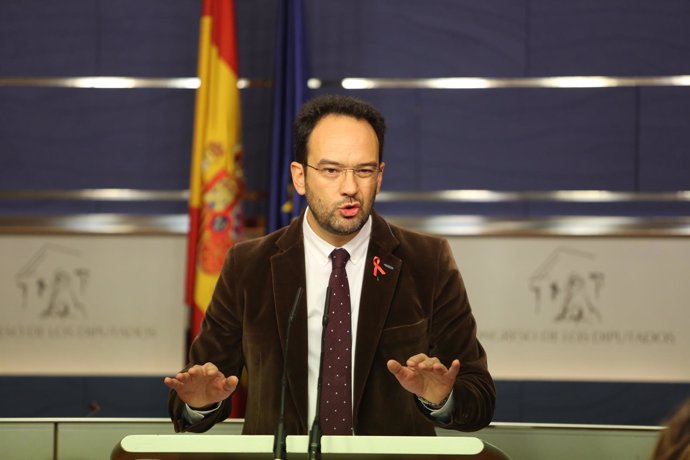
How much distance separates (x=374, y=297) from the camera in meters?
2.06

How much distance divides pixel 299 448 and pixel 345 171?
824 millimetres

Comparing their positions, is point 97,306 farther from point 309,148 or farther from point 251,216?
point 309,148

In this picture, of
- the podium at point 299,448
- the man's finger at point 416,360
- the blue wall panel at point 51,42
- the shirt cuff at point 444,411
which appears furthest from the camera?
the blue wall panel at point 51,42

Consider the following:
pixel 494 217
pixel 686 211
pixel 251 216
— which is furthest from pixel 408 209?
pixel 686 211

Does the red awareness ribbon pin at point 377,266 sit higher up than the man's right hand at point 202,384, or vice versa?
the red awareness ribbon pin at point 377,266

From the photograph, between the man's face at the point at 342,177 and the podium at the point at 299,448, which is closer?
the podium at the point at 299,448

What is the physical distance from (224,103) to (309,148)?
237cm

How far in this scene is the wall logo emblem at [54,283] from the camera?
4699 mm

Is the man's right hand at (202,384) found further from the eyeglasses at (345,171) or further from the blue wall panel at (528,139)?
the blue wall panel at (528,139)

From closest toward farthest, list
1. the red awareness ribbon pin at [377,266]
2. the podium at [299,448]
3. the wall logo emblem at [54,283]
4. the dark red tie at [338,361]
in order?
1. the podium at [299,448]
2. the dark red tie at [338,361]
3. the red awareness ribbon pin at [377,266]
4. the wall logo emblem at [54,283]

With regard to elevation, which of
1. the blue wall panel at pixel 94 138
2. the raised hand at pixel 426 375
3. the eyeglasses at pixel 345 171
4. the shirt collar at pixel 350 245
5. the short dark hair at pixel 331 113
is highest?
the blue wall panel at pixel 94 138

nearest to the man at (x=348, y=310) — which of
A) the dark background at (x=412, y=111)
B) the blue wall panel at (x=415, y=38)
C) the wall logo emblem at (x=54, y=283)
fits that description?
the dark background at (x=412, y=111)

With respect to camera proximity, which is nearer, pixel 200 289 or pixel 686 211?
pixel 200 289

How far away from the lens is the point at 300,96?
14.3 feet
